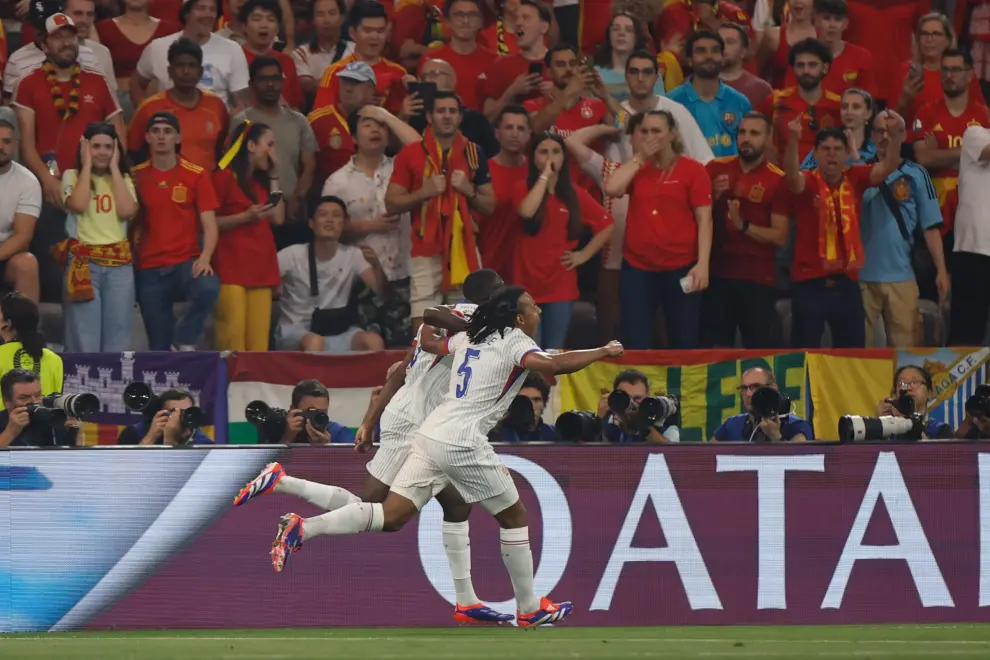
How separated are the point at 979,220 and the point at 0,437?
7.49m

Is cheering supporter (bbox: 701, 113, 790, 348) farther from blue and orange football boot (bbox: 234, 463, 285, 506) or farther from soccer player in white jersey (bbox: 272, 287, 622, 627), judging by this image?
blue and orange football boot (bbox: 234, 463, 285, 506)

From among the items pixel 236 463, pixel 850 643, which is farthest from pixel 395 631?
pixel 850 643

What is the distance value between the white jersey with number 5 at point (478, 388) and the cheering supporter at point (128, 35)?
594 centimetres

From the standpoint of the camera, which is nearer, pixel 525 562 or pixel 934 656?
pixel 934 656

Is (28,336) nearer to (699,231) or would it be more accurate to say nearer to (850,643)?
(699,231)

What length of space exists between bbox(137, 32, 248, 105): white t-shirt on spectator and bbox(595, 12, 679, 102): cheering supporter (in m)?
2.96

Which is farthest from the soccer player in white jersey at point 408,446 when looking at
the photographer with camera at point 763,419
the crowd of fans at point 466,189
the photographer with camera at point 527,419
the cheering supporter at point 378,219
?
the cheering supporter at point 378,219

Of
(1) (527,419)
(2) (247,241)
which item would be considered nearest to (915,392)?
(1) (527,419)

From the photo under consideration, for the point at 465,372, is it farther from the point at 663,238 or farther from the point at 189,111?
the point at 189,111

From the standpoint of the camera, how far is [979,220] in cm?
1288

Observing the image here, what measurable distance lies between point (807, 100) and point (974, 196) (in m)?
1.61

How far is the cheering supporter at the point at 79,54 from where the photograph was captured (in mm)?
13141

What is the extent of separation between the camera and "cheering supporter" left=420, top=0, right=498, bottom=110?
45.3 feet

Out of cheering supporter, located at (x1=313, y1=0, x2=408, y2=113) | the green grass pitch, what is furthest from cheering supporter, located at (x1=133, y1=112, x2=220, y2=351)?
the green grass pitch
